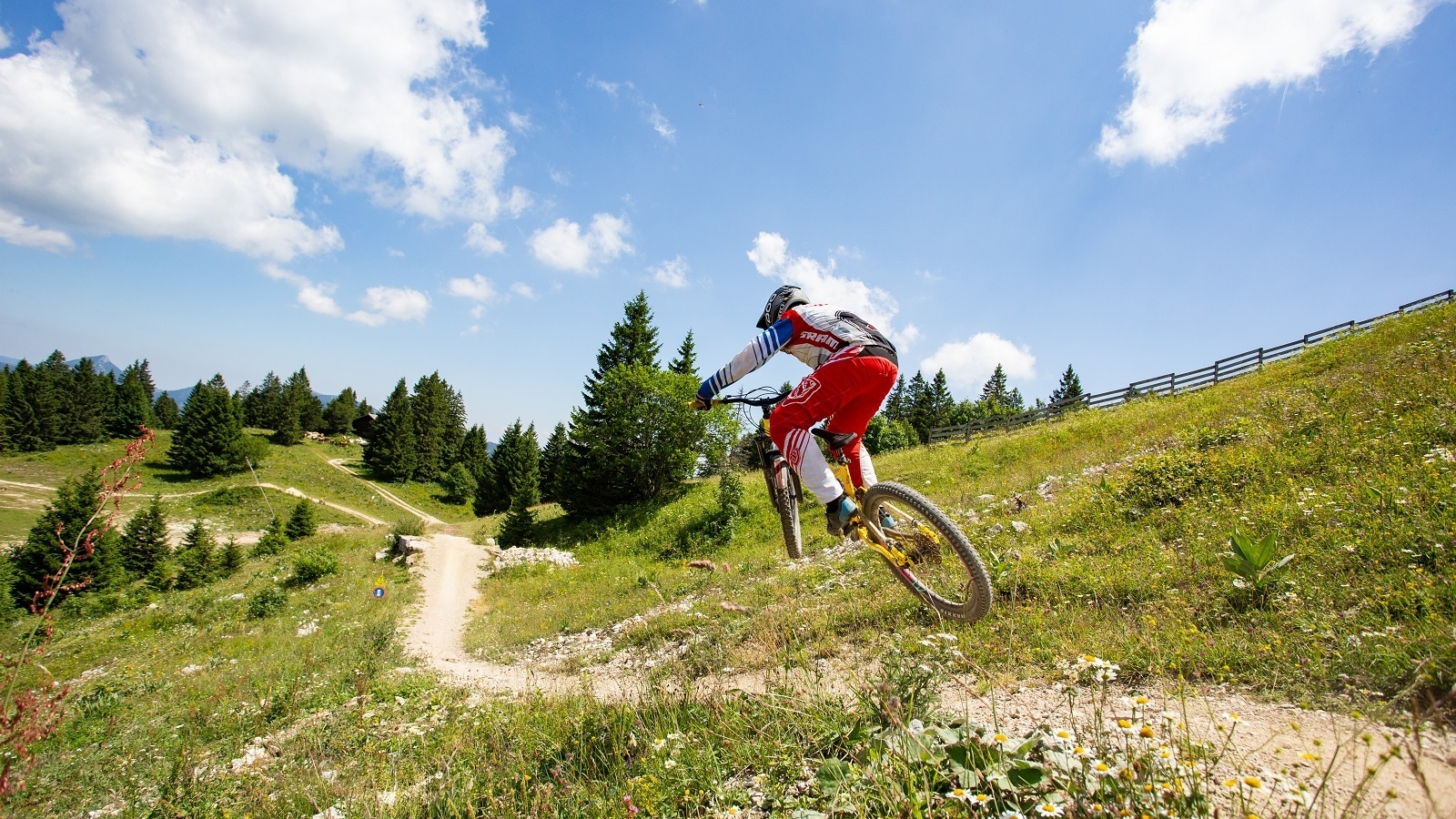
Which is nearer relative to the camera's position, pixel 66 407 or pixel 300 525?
pixel 300 525

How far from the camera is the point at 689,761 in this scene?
3.52 metres

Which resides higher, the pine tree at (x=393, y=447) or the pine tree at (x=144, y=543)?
the pine tree at (x=393, y=447)

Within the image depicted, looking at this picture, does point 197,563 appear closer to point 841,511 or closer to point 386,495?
point 841,511

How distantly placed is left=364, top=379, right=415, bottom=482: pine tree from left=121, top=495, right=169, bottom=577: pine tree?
1694 inches

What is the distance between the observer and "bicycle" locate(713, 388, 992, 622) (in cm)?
485

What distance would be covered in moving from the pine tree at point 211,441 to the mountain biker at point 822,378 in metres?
73.0

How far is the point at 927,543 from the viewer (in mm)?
5129

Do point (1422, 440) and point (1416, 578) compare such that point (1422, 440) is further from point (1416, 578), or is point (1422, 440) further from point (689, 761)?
point (689, 761)

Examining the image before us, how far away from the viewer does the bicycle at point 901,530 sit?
15.9 ft

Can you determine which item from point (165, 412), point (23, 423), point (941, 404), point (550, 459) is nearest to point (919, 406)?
point (941, 404)

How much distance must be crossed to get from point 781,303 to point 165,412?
4987 inches

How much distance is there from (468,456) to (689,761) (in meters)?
89.6

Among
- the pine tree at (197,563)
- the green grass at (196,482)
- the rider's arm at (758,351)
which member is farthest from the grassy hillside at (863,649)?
the green grass at (196,482)

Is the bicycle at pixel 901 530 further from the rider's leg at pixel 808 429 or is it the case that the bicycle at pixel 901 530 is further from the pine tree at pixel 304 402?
the pine tree at pixel 304 402
